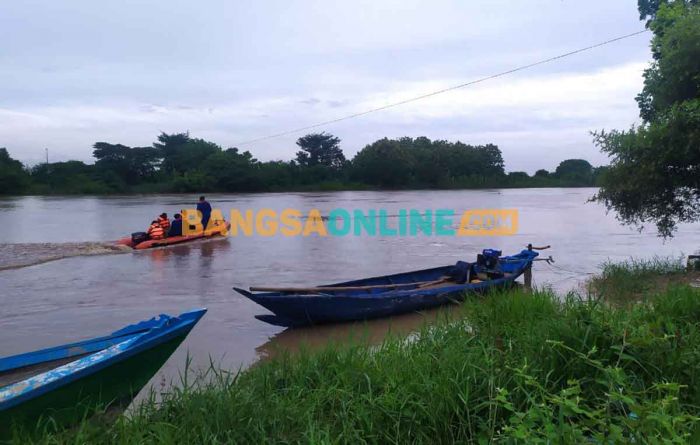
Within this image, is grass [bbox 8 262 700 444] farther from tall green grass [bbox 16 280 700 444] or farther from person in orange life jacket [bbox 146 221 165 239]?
person in orange life jacket [bbox 146 221 165 239]

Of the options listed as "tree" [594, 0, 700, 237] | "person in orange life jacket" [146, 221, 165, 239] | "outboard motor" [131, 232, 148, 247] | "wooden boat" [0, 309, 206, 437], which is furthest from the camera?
"person in orange life jacket" [146, 221, 165, 239]

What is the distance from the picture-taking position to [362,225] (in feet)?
79.8

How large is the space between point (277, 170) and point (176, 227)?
48.3 m

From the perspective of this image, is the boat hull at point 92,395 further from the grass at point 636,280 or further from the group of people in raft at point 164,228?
the group of people in raft at point 164,228

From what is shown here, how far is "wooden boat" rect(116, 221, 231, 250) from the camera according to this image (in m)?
15.6

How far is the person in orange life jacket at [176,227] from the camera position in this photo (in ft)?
54.3

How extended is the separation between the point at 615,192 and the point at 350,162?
62748 millimetres

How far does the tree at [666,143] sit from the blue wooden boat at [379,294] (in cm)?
258

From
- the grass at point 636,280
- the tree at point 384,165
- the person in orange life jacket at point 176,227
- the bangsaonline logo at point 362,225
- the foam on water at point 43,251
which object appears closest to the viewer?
the grass at point 636,280

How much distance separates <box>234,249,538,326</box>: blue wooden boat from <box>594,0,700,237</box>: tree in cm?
258

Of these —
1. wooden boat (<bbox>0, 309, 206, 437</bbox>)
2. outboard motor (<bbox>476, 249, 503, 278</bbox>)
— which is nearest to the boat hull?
wooden boat (<bbox>0, 309, 206, 437</bbox>)

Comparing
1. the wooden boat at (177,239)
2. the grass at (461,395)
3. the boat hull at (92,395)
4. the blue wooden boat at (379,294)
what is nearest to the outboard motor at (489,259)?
the blue wooden boat at (379,294)

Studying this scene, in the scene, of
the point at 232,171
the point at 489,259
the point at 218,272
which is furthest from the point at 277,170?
the point at 489,259

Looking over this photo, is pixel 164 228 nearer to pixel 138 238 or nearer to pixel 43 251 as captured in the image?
pixel 138 238
